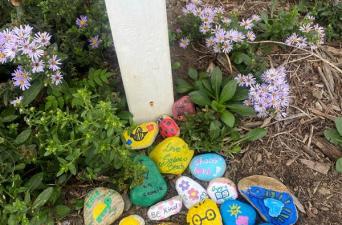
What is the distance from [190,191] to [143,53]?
0.72 meters

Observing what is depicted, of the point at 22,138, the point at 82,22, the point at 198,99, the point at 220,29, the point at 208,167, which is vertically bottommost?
the point at 208,167

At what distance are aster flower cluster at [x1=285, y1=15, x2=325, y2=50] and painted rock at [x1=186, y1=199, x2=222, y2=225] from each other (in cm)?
106

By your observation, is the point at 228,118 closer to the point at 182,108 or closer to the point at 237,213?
the point at 182,108

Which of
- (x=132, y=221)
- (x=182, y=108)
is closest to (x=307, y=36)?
(x=182, y=108)

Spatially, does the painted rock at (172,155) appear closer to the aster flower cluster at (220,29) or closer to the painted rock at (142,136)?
the painted rock at (142,136)

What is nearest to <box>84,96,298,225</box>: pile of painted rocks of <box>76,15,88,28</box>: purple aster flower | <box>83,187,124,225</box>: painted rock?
<box>83,187,124,225</box>: painted rock

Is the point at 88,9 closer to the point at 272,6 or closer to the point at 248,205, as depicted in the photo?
the point at 272,6

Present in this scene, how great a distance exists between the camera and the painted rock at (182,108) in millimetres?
2510

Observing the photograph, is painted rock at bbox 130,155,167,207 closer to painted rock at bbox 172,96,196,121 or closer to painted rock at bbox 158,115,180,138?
painted rock at bbox 158,115,180,138

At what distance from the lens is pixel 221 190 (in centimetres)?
229

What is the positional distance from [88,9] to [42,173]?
3.26 feet

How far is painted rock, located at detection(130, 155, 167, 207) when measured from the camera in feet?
7.46

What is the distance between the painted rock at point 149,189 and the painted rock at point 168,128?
220 mm

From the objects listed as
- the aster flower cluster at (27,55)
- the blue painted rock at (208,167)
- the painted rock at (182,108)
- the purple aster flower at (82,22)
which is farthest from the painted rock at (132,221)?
the purple aster flower at (82,22)
